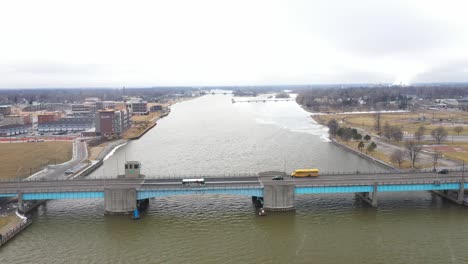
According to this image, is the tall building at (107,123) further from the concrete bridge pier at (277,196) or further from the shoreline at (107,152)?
the concrete bridge pier at (277,196)

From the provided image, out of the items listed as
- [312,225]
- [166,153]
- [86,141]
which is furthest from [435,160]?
[86,141]

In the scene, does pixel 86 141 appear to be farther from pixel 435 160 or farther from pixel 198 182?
pixel 435 160

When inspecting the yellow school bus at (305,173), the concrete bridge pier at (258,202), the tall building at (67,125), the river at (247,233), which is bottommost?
the river at (247,233)

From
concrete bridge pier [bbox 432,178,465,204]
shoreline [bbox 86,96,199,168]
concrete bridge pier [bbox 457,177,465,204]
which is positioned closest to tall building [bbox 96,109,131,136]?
shoreline [bbox 86,96,199,168]

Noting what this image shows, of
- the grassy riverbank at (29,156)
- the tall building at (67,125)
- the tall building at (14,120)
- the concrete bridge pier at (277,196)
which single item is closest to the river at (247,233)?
the concrete bridge pier at (277,196)

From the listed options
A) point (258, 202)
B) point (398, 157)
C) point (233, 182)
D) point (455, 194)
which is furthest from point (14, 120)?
point (455, 194)

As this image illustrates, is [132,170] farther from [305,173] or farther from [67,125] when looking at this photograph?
[67,125]

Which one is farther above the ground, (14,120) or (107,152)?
(14,120)
